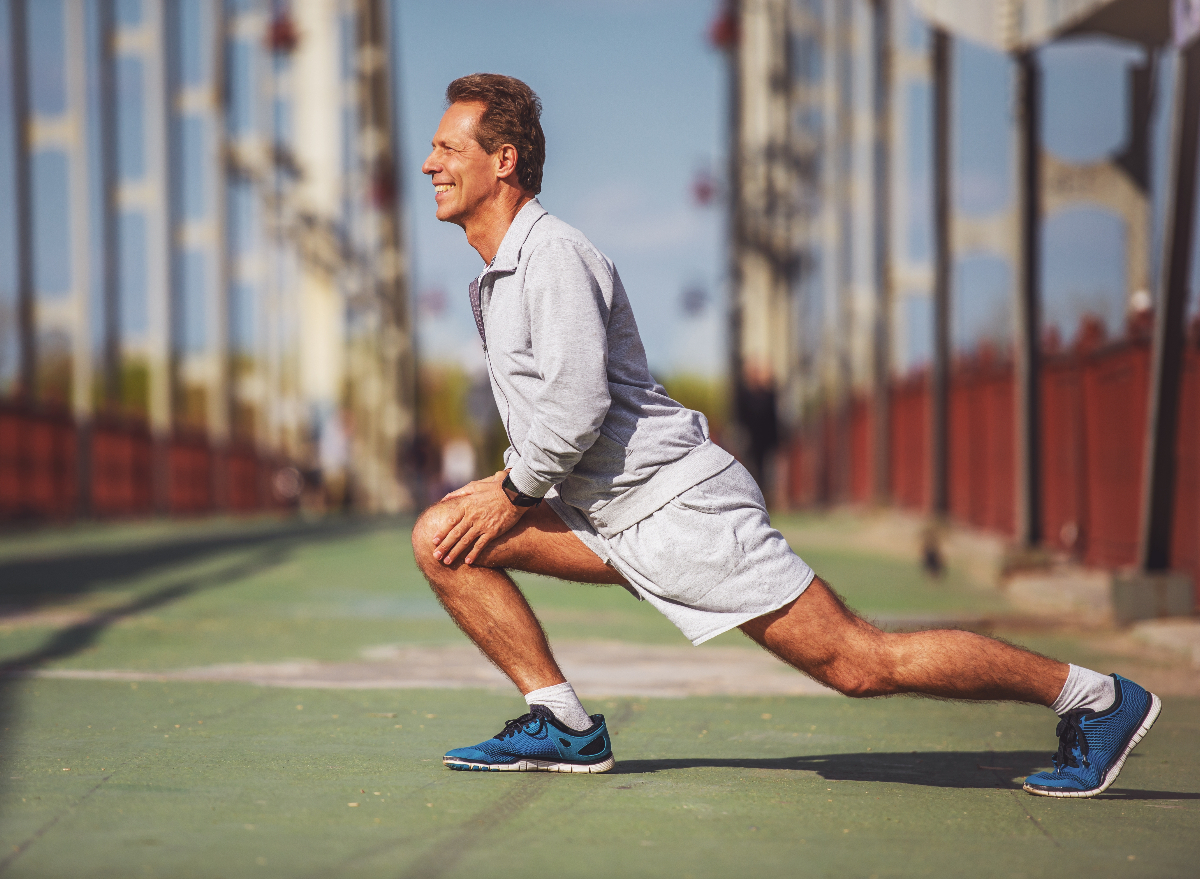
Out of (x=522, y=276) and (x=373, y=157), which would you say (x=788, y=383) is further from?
(x=522, y=276)

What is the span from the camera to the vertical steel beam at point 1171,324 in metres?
7.57

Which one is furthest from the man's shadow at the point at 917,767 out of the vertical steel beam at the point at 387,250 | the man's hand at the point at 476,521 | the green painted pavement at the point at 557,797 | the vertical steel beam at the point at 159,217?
the vertical steel beam at the point at 387,250

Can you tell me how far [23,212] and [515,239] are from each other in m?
19.3

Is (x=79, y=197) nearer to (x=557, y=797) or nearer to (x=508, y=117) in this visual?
(x=508, y=117)

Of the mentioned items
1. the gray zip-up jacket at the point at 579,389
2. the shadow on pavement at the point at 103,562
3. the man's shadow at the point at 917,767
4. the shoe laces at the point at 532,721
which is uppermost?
the gray zip-up jacket at the point at 579,389

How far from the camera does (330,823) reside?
3443 mm

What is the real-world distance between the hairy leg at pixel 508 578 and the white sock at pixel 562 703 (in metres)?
0.02

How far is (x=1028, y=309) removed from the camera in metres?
11.1

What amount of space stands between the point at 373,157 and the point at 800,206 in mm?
15236

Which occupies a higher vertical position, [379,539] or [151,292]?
[151,292]

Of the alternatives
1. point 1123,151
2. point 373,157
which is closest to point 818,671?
point 1123,151

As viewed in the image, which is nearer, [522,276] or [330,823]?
[330,823]

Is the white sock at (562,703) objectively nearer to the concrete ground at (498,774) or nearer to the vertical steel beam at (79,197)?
the concrete ground at (498,774)

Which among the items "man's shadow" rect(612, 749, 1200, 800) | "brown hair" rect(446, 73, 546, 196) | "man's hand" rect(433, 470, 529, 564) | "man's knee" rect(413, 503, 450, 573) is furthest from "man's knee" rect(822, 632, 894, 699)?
"brown hair" rect(446, 73, 546, 196)
